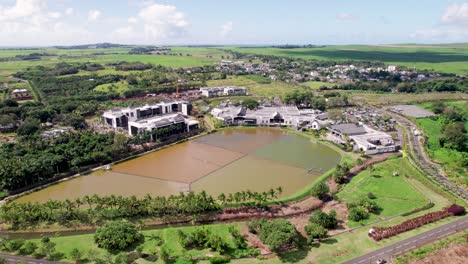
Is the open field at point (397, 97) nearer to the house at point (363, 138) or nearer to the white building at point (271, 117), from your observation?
the white building at point (271, 117)

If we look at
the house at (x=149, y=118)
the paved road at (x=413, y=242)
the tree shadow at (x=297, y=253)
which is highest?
the house at (x=149, y=118)

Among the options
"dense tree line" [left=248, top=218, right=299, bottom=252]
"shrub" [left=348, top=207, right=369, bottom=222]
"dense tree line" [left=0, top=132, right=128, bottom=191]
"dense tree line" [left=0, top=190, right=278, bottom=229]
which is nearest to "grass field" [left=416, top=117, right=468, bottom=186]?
"shrub" [left=348, top=207, right=369, bottom=222]

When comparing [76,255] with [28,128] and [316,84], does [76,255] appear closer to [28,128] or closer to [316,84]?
[28,128]

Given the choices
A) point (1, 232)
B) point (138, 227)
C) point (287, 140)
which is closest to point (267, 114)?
point (287, 140)

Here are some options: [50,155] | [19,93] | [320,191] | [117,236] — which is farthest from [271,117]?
[19,93]

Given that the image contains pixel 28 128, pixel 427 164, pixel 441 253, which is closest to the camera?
pixel 441 253

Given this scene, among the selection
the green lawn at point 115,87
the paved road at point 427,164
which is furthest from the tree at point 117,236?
the green lawn at point 115,87
